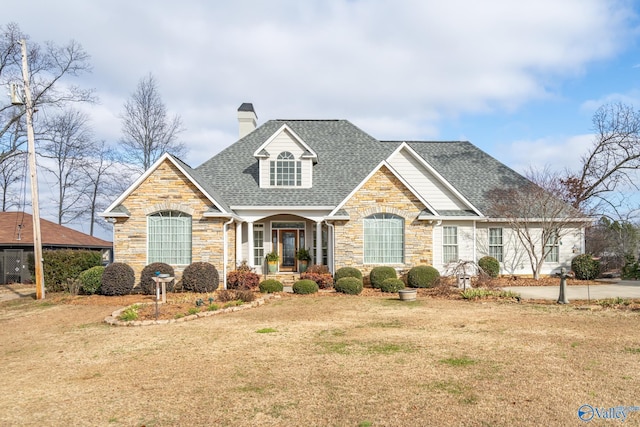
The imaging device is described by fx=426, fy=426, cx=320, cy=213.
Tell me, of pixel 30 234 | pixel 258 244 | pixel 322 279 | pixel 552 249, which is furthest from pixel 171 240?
pixel 552 249

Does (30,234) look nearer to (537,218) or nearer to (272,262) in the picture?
(272,262)

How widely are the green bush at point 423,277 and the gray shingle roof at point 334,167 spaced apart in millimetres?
4553

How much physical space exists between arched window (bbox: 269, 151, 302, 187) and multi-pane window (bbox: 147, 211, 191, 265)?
543 cm

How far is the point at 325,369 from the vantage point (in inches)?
289

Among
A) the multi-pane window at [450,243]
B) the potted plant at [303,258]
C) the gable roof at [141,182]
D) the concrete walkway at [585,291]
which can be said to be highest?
the gable roof at [141,182]

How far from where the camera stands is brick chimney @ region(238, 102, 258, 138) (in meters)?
26.8

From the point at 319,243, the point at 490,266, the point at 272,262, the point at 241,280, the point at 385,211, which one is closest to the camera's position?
the point at 241,280

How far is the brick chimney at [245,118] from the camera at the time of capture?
26828mm

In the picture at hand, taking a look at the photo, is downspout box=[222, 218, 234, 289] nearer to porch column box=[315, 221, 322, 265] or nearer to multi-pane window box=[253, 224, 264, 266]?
multi-pane window box=[253, 224, 264, 266]

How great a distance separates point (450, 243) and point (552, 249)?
5.94m

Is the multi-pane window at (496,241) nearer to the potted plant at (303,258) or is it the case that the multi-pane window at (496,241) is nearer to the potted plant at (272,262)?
the potted plant at (303,258)

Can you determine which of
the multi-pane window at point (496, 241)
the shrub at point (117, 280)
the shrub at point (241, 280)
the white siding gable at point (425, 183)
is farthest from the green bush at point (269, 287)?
the multi-pane window at point (496, 241)

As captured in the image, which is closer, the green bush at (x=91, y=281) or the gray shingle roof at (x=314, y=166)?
the green bush at (x=91, y=281)

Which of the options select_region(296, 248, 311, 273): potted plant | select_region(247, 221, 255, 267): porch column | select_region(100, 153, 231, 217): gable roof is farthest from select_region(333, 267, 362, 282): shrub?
select_region(100, 153, 231, 217): gable roof
